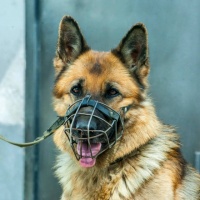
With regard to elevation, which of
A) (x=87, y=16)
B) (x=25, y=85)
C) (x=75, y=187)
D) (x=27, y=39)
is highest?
(x=87, y=16)

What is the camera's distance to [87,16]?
10.8ft

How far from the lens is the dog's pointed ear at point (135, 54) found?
2139 mm

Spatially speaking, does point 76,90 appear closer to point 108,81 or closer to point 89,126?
point 108,81

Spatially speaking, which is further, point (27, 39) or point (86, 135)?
point (27, 39)

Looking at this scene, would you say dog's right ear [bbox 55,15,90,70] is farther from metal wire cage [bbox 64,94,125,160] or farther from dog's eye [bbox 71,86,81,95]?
metal wire cage [bbox 64,94,125,160]

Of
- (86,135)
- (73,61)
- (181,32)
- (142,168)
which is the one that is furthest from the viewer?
(181,32)

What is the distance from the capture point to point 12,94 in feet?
10.6

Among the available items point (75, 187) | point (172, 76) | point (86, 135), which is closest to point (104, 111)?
point (86, 135)

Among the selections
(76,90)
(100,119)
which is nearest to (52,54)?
(76,90)

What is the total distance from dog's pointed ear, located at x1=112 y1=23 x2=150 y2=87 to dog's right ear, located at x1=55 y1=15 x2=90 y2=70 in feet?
1.19

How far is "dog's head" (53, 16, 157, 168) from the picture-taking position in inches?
81.4

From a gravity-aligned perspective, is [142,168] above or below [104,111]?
below

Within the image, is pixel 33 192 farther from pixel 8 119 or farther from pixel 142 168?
pixel 142 168

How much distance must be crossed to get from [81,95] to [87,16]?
66.7 inches
